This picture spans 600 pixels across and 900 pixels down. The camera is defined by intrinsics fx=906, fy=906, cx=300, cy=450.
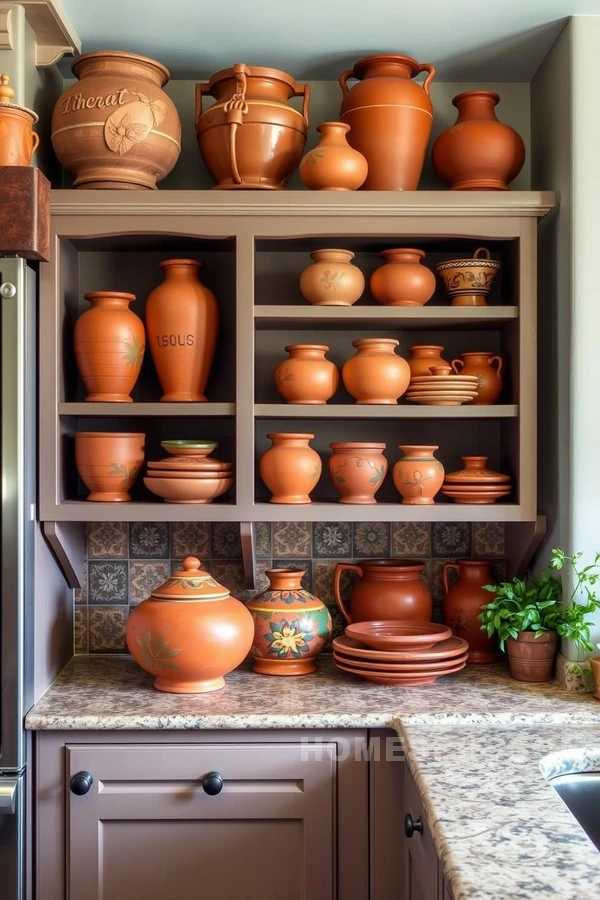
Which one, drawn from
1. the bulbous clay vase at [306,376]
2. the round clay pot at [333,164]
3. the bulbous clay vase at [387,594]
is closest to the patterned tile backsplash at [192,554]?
the bulbous clay vase at [387,594]

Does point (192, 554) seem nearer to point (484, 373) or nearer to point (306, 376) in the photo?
point (306, 376)

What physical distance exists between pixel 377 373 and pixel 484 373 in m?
0.29

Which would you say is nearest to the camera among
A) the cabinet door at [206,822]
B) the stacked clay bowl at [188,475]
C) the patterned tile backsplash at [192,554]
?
the cabinet door at [206,822]

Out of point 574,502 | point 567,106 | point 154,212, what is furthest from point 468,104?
point 574,502

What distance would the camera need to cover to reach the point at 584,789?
1.75 metres

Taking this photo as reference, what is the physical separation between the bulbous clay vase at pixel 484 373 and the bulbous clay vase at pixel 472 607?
427mm

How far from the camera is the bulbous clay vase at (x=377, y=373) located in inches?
84.9

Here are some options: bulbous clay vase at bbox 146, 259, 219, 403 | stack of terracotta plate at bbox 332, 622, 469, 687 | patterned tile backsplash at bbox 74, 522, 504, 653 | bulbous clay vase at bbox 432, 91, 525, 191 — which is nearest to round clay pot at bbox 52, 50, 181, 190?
bulbous clay vase at bbox 146, 259, 219, 403

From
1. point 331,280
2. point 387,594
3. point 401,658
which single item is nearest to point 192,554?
point 387,594

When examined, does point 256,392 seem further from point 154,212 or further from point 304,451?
point 154,212

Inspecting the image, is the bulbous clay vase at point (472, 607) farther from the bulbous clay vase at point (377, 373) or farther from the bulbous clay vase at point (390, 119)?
the bulbous clay vase at point (390, 119)

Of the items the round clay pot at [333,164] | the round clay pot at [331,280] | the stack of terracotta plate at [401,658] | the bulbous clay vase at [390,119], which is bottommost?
the stack of terracotta plate at [401,658]

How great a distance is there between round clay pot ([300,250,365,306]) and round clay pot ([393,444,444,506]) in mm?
396

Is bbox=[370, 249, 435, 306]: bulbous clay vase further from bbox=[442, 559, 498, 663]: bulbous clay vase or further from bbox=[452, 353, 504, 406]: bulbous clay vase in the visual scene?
bbox=[442, 559, 498, 663]: bulbous clay vase
